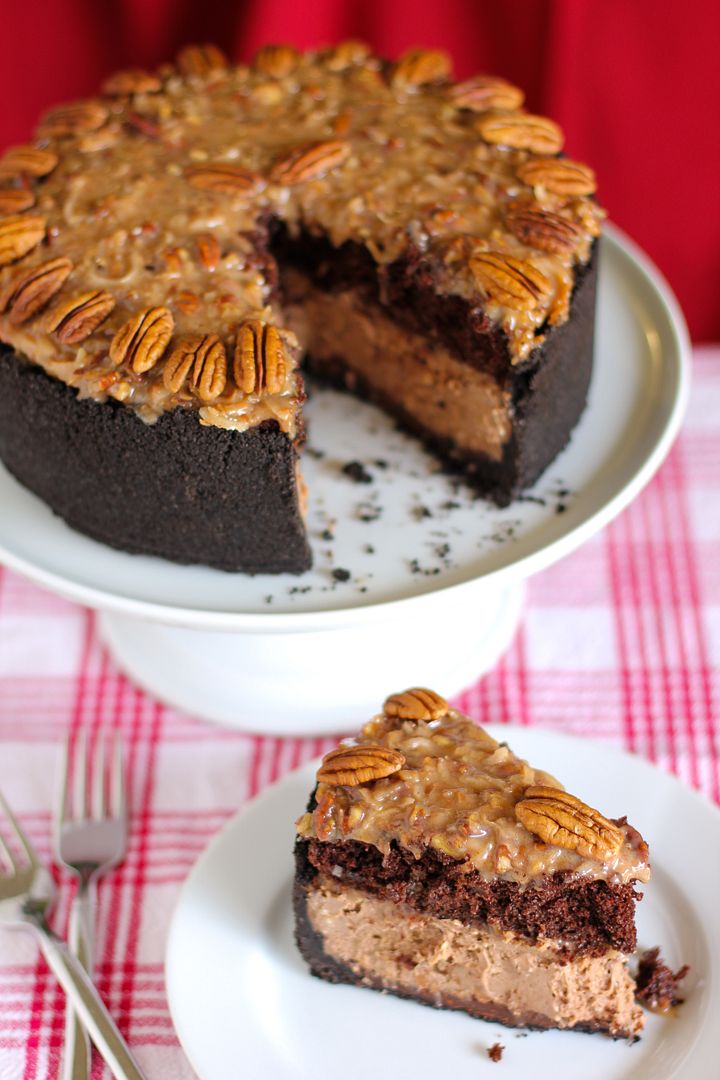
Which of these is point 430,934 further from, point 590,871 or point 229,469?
point 229,469

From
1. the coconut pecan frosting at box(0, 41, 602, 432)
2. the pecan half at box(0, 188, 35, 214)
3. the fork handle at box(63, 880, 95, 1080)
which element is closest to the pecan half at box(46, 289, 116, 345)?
the coconut pecan frosting at box(0, 41, 602, 432)

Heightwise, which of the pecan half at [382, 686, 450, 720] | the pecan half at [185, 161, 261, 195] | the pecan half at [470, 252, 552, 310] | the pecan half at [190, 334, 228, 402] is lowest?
the pecan half at [382, 686, 450, 720]

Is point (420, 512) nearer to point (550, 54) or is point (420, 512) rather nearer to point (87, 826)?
point (87, 826)

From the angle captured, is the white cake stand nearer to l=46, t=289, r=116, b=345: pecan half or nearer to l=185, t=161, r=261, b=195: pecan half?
l=46, t=289, r=116, b=345: pecan half

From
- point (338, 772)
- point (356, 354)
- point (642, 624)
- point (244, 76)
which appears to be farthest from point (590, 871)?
point (244, 76)

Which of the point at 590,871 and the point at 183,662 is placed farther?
the point at 183,662

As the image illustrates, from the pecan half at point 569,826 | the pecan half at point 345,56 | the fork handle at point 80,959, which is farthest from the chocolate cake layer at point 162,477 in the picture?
the pecan half at point 345,56

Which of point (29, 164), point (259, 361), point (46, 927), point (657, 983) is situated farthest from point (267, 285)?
point (657, 983)
